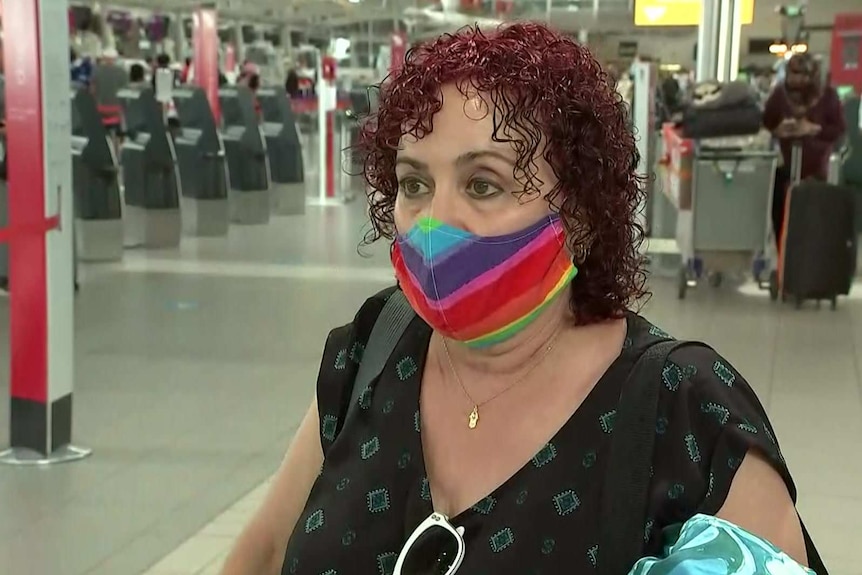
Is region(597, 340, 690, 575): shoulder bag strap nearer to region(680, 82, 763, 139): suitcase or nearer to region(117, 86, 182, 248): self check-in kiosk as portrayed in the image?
region(680, 82, 763, 139): suitcase

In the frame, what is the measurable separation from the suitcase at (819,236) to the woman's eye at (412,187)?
5.98 meters

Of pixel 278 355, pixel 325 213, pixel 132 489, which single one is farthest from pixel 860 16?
pixel 132 489

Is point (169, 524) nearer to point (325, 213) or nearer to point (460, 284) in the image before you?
point (460, 284)

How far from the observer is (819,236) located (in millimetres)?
6883

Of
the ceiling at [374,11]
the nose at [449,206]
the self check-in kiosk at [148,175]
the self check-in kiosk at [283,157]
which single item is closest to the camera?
the nose at [449,206]

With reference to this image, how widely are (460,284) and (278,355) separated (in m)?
4.50

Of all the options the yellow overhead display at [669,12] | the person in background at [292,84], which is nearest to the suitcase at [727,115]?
the yellow overhead display at [669,12]

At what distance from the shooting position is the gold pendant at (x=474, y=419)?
132 centimetres

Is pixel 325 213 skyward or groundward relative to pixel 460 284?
groundward

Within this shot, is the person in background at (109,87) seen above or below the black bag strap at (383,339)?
above

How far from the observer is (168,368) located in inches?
214

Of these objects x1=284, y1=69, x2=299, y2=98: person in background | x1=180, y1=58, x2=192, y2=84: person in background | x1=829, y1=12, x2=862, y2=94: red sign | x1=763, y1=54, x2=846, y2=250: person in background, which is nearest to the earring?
x1=763, y1=54, x2=846, y2=250: person in background

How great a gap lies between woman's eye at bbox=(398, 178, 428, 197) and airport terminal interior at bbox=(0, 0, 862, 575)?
0.14 meters

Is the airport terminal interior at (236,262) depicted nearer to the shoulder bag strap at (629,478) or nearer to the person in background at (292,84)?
the shoulder bag strap at (629,478)
